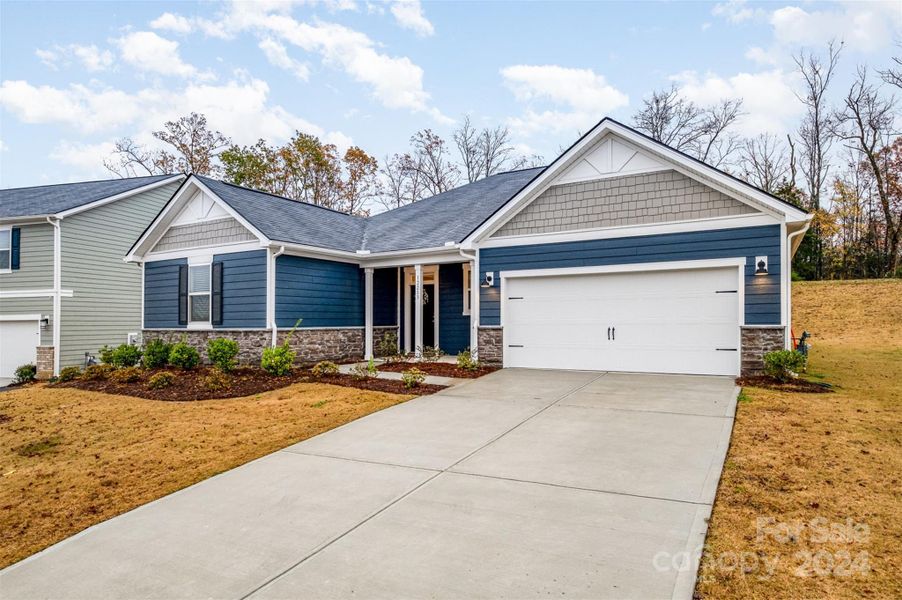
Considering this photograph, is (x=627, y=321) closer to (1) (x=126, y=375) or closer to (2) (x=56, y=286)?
(1) (x=126, y=375)

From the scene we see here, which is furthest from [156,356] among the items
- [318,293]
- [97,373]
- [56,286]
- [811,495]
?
[811,495]

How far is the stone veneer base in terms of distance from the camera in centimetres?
1245

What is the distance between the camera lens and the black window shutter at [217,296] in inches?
516

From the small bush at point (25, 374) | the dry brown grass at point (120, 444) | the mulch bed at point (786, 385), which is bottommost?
the small bush at point (25, 374)

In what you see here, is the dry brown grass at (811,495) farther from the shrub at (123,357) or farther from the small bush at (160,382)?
the shrub at (123,357)

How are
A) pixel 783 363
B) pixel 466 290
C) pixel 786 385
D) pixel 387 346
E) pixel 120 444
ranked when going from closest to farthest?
1. pixel 120 444
2. pixel 786 385
3. pixel 783 363
4. pixel 466 290
5. pixel 387 346

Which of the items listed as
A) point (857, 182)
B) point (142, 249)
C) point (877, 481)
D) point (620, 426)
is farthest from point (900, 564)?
point (857, 182)

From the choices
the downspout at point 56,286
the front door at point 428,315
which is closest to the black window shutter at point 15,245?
the downspout at point 56,286

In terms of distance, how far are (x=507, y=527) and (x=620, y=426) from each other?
3.06m

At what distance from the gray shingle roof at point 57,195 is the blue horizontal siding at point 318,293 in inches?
313

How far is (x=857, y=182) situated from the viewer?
27.5 meters

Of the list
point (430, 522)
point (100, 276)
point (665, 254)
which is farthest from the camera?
point (100, 276)

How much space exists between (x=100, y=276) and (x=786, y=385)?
18189mm

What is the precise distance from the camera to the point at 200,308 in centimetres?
1363
